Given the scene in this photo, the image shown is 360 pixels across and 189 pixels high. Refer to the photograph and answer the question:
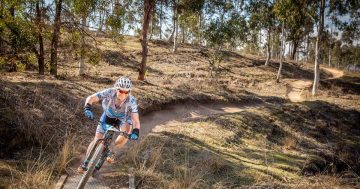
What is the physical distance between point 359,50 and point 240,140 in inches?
3692

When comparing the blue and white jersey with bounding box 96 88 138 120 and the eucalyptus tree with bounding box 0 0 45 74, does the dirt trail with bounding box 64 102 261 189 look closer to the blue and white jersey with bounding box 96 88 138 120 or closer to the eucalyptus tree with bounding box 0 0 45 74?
the blue and white jersey with bounding box 96 88 138 120

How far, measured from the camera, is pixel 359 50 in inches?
3752

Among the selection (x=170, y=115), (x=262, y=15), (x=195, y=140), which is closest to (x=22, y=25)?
(x=170, y=115)

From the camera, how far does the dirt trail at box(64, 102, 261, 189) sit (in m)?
8.28

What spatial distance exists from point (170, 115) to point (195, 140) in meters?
5.46

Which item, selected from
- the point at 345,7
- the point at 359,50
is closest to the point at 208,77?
the point at 345,7

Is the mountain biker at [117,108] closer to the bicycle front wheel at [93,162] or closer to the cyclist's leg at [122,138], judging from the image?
the cyclist's leg at [122,138]

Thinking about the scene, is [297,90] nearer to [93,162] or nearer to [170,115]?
[170,115]

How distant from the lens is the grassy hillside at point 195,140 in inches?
355

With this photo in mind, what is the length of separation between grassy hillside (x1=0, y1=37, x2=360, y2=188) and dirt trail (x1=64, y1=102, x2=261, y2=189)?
0.39 meters

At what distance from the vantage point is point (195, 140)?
1379cm

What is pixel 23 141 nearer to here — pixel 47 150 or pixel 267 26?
pixel 47 150

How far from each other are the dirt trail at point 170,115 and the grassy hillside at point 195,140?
0.39 meters

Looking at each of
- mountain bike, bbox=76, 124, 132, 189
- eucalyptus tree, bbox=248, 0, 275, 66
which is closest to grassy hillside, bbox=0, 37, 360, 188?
mountain bike, bbox=76, 124, 132, 189
